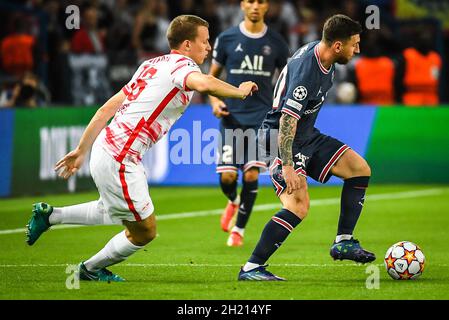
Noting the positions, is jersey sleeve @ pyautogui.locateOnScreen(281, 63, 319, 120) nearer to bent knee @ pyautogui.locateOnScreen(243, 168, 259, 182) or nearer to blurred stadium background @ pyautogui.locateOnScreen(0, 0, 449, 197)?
bent knee @ pyautogui.locateOnScreen(243, 168, 259, 182)

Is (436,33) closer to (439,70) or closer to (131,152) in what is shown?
(439,70)

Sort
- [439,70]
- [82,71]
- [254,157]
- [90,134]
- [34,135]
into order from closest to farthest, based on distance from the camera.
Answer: [90,134]
[254,157]
[34,135]
[82,71]
[439,70]

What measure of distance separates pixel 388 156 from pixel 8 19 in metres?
6.92

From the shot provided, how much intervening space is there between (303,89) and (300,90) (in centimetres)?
3

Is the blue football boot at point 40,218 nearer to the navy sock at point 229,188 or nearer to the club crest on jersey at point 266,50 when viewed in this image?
the navy sock at point 229,188

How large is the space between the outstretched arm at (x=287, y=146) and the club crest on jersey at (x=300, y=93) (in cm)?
17

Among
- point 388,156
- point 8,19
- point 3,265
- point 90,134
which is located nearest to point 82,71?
point 8,19

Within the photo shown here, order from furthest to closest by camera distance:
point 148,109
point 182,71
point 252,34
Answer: point 252,34, point 148,109, point 182,71

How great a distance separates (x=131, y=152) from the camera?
8.38m

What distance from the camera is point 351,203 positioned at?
938cm

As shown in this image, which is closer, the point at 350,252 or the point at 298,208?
the point at 298,208

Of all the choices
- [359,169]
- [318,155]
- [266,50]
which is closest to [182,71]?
[318,155]

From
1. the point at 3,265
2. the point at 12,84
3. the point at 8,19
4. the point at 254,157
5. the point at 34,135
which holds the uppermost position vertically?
the point at 8,19

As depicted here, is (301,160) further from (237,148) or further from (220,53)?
(220,53)
